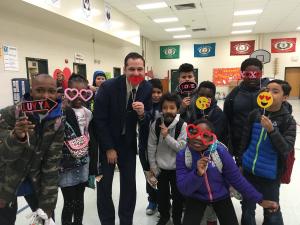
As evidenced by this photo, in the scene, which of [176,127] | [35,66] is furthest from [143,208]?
[35,66]

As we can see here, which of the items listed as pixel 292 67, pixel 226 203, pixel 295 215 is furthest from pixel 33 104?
pixel 292 67

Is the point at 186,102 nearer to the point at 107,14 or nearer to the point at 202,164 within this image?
the point at 202,164

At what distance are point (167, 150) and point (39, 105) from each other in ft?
3.52

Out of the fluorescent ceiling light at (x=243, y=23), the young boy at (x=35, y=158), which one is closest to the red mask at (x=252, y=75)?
the young boy at (x=35, y=158)

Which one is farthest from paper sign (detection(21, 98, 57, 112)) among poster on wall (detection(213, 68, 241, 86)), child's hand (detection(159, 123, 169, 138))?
poster on wall (detection(213, 68, 241, 86))

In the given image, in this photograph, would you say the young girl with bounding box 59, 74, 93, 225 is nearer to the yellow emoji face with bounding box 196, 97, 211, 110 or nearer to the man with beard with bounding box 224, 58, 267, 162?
the yellow emoji face with bounding box 196, 97, 211, 110

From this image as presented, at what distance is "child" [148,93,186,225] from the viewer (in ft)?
6.48

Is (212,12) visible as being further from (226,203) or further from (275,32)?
(226,203)

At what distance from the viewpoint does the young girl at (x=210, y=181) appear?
1566 millimetres

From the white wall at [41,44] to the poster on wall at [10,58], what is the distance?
2.8 inches

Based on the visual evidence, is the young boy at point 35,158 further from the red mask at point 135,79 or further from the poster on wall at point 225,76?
the poster on wall at point 225,76

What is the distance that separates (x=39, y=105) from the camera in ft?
4.11

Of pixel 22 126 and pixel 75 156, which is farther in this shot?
pixel 75 156

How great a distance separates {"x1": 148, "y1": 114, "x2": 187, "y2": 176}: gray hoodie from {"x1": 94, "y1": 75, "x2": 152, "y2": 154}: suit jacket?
0.17 metres
